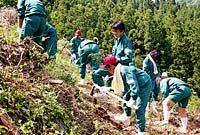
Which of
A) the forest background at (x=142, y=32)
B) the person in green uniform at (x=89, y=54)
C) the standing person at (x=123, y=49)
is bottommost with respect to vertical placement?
the forest background at (x=142, y=32)

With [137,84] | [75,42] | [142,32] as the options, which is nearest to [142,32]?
[142,32]

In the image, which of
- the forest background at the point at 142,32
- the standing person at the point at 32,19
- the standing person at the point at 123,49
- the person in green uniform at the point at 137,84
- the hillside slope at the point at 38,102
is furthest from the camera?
the forest background at the point at 142,32

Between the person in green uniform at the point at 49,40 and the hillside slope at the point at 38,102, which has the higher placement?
the person in green uniform at the point at 49,40

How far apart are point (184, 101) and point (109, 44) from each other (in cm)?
4299

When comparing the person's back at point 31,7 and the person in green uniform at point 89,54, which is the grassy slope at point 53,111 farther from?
the person in green uniform at point 89,54

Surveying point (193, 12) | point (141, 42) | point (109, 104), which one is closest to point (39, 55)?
point (109, 104)

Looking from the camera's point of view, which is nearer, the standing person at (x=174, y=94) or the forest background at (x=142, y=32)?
the standing person at (x=174, y=94)

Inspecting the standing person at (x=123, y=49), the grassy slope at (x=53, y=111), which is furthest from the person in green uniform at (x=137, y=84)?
the standing person at (x=123, y=49)

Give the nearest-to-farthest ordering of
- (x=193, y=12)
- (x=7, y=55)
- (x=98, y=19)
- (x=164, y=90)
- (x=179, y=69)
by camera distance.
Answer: (x=7, y=55) < (x=164, y=90) < (x=179, y=69) < (x=98, y=19) < (x=193, y=12)

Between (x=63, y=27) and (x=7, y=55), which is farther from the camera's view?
(x=63, y=27)

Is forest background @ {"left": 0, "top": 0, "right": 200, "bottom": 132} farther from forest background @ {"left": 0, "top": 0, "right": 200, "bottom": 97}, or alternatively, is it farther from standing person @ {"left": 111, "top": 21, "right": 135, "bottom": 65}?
standing person @ {"left": 111, "top": 21, "right": 135, "bottom": 65}

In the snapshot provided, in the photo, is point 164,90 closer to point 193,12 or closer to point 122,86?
point 122,86

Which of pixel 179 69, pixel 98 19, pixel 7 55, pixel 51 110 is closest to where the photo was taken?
pixel 51 110

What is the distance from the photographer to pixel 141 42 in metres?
→ 52.9
